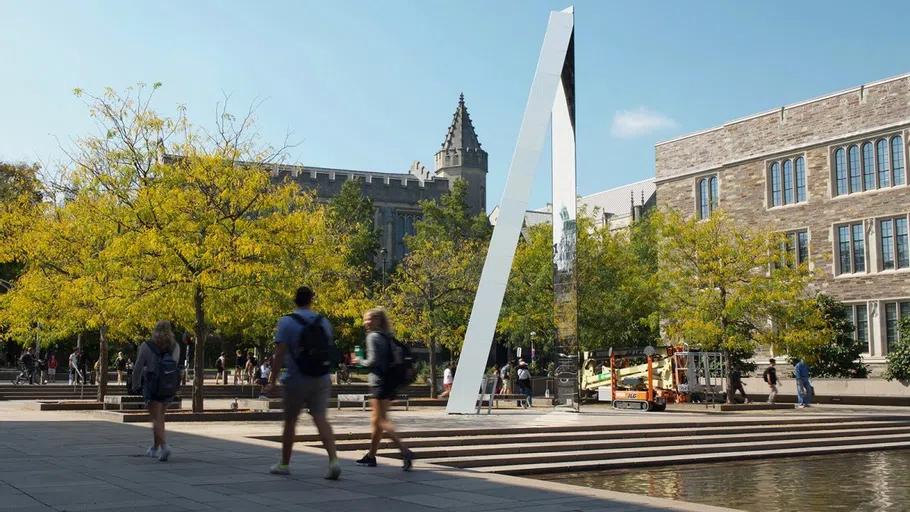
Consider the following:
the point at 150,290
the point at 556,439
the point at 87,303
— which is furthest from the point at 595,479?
the point at 87,303

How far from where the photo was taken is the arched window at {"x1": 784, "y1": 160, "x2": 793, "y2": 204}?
1708 inches

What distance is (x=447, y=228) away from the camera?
66.4m

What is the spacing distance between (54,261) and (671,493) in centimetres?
1984

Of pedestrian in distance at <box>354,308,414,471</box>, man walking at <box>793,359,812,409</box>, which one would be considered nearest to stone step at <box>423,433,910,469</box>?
pedestrian in distance at <box>354,308,414,471</box>

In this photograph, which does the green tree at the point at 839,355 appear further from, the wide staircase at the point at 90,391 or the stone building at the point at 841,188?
the wide staircase at the point at 90,391

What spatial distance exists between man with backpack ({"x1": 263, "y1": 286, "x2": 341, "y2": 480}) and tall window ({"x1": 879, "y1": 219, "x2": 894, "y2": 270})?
118 ft

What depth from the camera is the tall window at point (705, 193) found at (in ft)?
A: 155

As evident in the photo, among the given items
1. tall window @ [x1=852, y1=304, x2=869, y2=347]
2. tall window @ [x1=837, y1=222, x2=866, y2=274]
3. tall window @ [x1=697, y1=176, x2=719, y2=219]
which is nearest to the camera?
tall window @ [x1=852, y1=304, x2=869, y2=347]

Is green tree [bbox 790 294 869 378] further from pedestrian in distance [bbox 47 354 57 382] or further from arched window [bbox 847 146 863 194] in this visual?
pedestrian in distance [bbox 47 354 57 382]

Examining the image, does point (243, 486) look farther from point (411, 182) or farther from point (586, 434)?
point (411, 182)

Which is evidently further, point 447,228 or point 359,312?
point 447,228

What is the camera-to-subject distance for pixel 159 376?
1024 cm

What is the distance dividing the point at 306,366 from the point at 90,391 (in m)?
28.6

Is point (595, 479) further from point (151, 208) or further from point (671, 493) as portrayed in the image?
point (151, 208)
